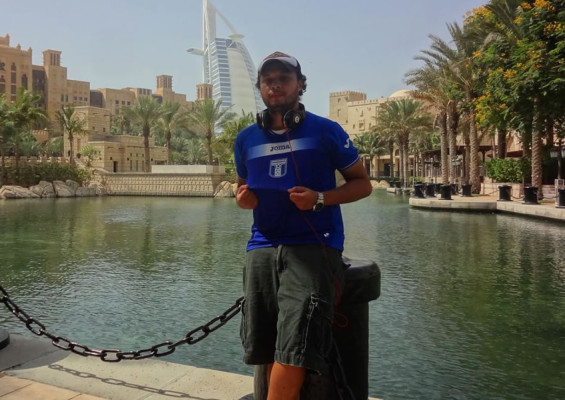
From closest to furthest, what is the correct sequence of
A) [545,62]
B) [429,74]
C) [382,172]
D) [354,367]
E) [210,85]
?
1. [354,367]
2. [545,62]
3. [429,74]
4. [382,172]
5. [210,85]

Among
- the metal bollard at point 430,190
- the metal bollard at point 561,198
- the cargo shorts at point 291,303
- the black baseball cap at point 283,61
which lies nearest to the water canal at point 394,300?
the cargo shorts at point 291,303

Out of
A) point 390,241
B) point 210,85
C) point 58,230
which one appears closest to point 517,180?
point 390,241

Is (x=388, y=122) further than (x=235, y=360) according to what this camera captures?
Yes

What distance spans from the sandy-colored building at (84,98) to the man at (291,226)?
5324cm

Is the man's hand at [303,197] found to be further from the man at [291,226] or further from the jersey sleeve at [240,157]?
the jersey sleeve at [240,157]

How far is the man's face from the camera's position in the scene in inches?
93.2

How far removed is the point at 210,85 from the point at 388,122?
110666mm

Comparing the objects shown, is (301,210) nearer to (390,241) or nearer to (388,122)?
(390,241)

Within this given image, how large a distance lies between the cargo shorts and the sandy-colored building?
53446 mm

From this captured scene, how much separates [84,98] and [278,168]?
436 feet

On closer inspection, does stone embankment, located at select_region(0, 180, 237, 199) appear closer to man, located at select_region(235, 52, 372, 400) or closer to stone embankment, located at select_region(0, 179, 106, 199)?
stone embankment, located at select_region(0, 179, 106, 199)

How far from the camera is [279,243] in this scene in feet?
7.41

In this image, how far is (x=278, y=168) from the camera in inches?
90.0

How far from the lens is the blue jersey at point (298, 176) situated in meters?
2.25
